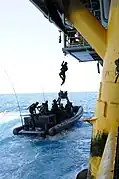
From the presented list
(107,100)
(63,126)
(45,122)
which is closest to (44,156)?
(45,122)

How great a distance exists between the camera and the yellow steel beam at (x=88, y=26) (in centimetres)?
505

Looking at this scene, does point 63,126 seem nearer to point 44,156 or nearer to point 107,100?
point 44,156

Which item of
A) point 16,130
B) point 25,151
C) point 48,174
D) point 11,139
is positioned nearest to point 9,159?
point 25,151

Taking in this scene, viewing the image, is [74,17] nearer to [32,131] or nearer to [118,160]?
[118,160]

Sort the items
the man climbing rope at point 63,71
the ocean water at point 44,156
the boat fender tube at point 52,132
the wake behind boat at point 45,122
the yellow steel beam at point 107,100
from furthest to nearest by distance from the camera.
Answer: the wake behind boat at point 45,122
the boat fender tube at point 52,132
the man climbing rope at point 63,71
the ocean water at point 44,156
the yellow steel beam at point 107,100

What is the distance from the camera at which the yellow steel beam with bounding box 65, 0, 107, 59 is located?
505 centimetres

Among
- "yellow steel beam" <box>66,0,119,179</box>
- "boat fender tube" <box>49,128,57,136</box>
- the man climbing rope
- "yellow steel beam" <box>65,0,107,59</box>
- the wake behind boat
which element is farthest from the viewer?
the wake behind boat

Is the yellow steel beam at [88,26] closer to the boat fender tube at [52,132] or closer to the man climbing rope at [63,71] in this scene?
the man climbing rope at [63,71]

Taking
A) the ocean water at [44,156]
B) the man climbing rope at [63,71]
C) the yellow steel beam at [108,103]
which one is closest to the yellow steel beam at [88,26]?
the yellow steel beam at [108,103]

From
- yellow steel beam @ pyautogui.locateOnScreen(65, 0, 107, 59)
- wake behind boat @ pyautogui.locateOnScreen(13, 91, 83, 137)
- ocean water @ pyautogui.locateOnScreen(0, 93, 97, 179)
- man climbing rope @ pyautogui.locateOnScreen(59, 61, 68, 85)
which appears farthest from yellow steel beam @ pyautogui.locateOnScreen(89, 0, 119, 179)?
wake behind boat @ pyautogui.locateOnScreen(13, 91, 83, 137)

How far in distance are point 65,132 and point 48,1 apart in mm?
13716

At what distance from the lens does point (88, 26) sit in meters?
5.20

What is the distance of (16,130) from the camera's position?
1798cm

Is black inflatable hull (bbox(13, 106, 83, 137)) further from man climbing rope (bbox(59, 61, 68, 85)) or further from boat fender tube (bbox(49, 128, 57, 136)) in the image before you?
man climbing rope (bbox(59, 61, 68, 85))
